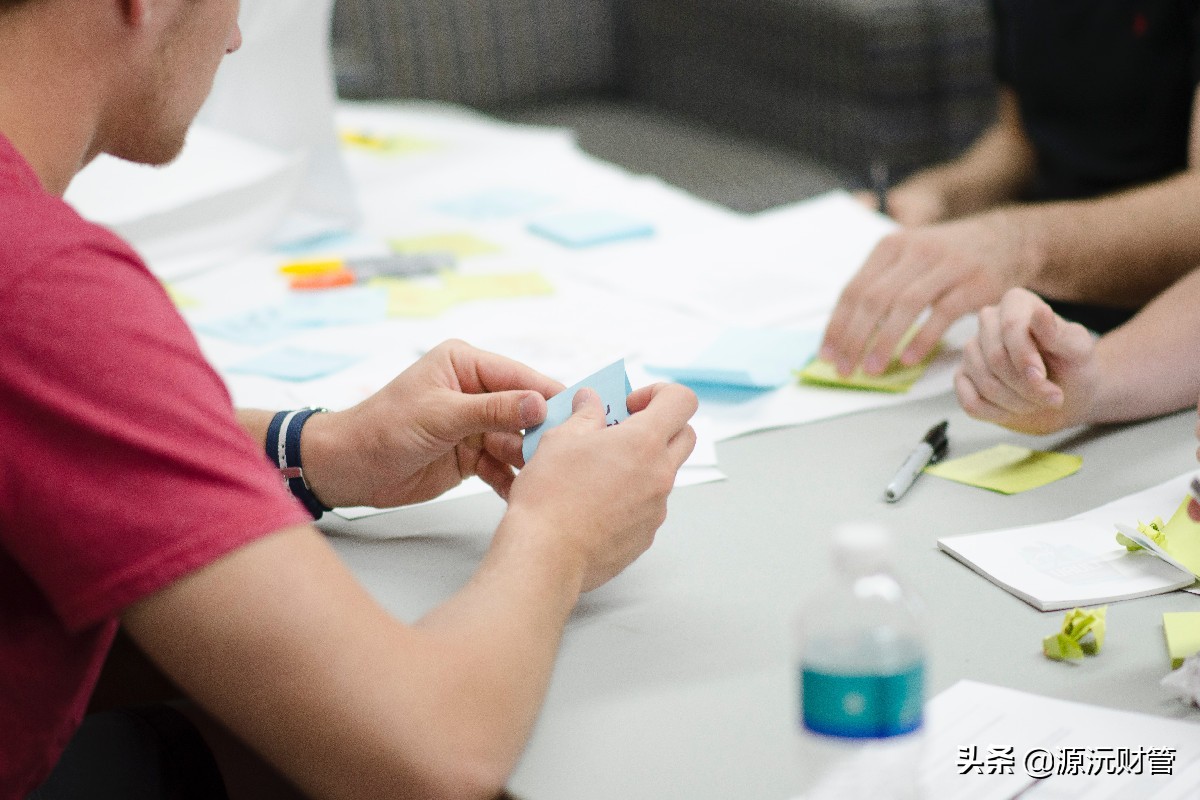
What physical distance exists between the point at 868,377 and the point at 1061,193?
79 cm

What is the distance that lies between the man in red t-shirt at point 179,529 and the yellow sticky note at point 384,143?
1297 millimetres

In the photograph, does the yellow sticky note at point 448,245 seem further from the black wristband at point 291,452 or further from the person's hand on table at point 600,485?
the person's hand on table at point 600,485

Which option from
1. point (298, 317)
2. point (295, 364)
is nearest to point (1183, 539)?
point (295, 364)

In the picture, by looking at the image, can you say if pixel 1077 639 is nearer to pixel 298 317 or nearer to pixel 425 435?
pixel 425 435

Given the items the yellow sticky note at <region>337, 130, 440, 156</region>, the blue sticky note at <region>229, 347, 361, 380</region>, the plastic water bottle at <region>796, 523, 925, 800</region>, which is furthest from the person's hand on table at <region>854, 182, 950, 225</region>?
the plastic water bottle at <region>796, 523, 925, 800</region>

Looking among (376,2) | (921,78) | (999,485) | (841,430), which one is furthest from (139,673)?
(921,78)

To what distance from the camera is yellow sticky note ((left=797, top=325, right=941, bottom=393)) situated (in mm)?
1256

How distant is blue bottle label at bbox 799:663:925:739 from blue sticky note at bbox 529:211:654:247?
111cm

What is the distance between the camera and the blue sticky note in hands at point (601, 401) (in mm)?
914

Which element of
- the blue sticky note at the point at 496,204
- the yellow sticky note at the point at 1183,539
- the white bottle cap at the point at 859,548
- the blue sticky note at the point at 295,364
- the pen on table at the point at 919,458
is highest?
the white bottle cap at the point at 859,548

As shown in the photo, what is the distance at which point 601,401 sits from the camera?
0.92m

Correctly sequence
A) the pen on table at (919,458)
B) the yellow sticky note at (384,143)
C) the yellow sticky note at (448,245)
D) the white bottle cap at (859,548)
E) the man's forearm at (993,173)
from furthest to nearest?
the yellow sticky note at (384,143), the man's forearm at (993,173), the yellow sticky note at (448,245), the pen on table at (919,458), the white bottle cap at (859,548)

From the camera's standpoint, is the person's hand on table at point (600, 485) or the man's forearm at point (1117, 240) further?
the man's forearm at point (1117, 240)

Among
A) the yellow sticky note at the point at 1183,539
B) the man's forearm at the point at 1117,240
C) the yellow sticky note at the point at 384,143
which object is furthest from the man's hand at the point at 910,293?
the yellow sticky note at the point at 384,143
